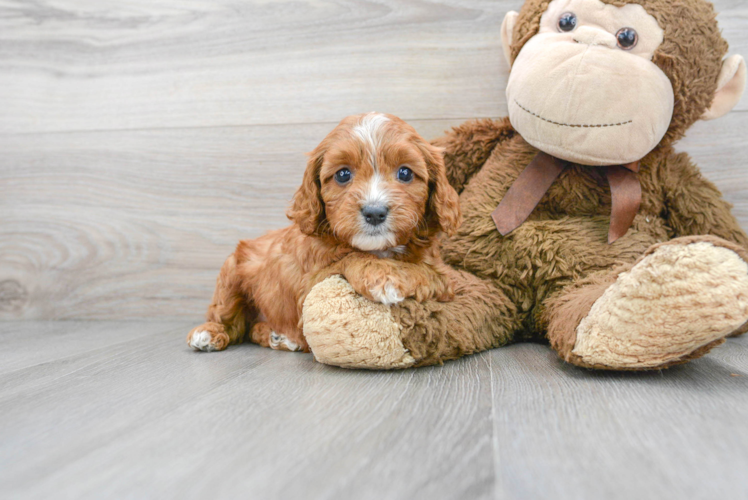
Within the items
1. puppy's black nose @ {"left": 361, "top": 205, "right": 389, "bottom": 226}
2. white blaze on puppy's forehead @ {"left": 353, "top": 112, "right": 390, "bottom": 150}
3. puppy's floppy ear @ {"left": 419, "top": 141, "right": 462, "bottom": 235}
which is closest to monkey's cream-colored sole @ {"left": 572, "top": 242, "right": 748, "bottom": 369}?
puppy's floppy ear @ {"left": 419, "top": 141, "right": 462, "bottom": 235}

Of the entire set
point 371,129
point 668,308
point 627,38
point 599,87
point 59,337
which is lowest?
point 59,337

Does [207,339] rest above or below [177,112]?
below

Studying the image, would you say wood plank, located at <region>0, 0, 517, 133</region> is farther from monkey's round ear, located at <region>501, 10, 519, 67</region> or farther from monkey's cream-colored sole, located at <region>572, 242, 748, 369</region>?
monkey's cream-colored sole, located at <region>572, 242, 748, 369</region>

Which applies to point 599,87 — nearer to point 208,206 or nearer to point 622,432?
point 622,432

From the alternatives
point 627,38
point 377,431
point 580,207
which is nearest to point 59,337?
point 377,431

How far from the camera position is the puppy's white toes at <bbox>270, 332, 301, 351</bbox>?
1688mm

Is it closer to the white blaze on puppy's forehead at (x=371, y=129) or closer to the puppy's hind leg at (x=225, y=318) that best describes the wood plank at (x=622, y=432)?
the white blaze on puppy's forehead at (x=371, y=129)

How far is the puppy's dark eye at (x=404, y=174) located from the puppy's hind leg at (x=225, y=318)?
2.26ft

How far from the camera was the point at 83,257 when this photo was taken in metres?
2.38

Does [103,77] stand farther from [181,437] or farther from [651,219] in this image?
[651,219]

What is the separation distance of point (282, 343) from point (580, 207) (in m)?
1.02

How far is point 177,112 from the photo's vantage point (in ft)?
7.51

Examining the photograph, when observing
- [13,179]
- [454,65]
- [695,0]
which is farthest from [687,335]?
[13,179]

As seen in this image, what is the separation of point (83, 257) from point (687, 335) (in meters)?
2.30
